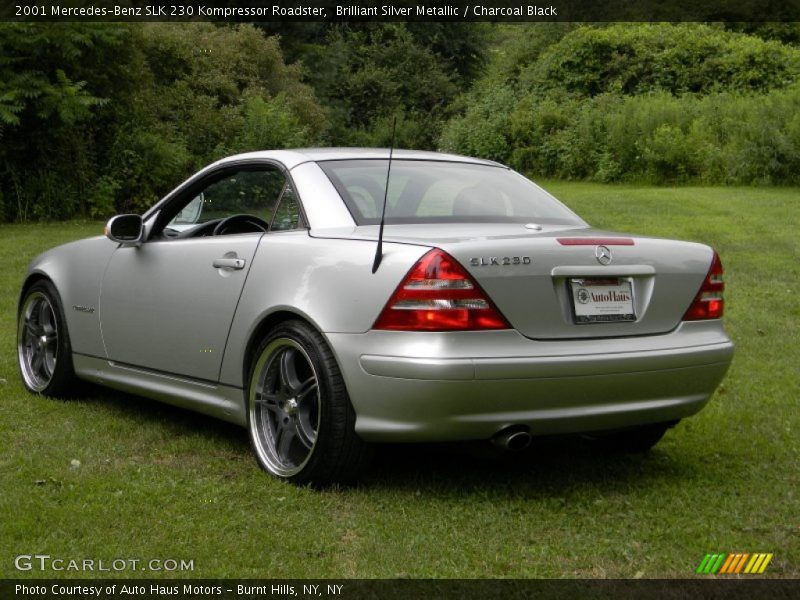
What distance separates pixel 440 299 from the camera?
431 centimetres

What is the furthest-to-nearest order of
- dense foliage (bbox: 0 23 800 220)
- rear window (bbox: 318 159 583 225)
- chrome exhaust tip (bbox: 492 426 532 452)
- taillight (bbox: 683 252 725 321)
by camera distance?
1. dense foliage (bbox: 0 23 800 220)
2. rear window (bbox: 318 159 583 225)
3. taillight (bbox: 683 252 725 321)
4. chrome exhaust tip (bbox: 492 426 532 452)

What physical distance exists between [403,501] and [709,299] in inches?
61.8

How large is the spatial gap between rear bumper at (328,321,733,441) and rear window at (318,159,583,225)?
798 millimetres

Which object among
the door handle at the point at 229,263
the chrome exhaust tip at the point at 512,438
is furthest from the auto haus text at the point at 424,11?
the chrome exhaust tip at the point at 512,438

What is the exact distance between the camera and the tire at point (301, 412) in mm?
4562

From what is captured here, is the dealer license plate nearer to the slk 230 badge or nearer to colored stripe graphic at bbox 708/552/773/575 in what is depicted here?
the slk 230 badge

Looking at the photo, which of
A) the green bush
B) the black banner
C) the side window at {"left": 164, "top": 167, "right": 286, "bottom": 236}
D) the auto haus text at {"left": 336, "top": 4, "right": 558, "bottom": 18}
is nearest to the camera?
the side window at {"left": 164, "top": 167, "right": 286, "bottom": 236}

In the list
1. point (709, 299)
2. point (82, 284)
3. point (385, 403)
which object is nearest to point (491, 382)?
point (385, 403)

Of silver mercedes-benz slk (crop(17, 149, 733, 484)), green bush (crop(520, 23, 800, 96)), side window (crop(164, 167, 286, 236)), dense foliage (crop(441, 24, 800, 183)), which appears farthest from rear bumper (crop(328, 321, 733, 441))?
green bush (crop(520, 23, 800, 96))

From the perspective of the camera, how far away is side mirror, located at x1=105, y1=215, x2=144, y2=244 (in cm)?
590

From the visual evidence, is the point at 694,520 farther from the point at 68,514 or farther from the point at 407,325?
the point at 68,514

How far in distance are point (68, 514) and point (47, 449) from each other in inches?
44.5

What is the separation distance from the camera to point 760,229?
606 inches

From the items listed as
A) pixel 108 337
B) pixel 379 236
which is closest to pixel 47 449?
pixel 108 337
